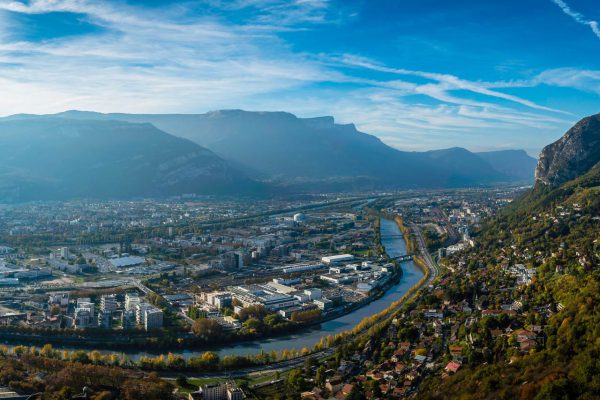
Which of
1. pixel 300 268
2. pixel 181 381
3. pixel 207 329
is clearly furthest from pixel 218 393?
Answer: pixel 300 268

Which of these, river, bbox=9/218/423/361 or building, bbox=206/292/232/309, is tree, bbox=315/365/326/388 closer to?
river, bbox=9/218/423/361

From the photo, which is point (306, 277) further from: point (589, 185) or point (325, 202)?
point (325, 202)

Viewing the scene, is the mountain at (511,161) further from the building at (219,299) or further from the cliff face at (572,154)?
the building at (219,299)

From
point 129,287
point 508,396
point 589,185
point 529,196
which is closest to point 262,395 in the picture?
point 508,396

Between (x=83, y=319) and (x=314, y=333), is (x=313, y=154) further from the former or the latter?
(x=83, y=319)

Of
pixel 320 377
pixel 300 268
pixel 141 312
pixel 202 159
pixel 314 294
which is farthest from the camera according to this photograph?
pixel 202 159

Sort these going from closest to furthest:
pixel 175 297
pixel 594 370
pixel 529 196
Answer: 1. pixel 594 370
2. pixel 175 297
3. pixel 529 196

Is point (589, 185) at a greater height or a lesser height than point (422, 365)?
greater
